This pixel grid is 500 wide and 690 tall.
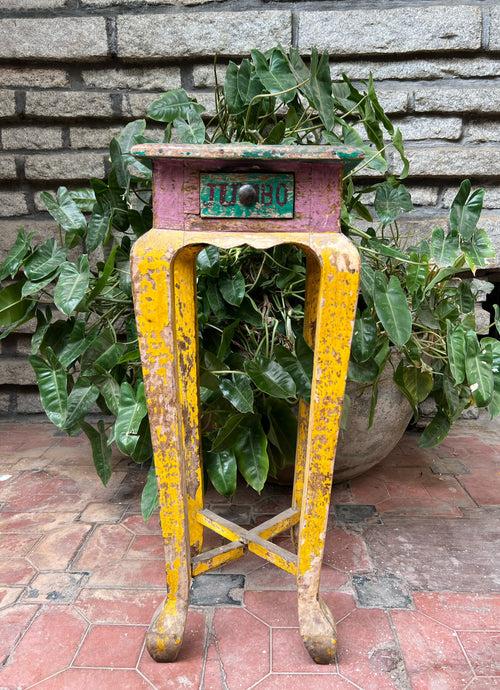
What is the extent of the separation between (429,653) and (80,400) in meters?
1.15

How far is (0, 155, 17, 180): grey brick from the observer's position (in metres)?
2.32

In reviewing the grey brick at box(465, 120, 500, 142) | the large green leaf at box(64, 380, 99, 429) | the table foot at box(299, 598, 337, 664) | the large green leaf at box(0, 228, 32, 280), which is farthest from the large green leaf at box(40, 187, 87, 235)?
the grey brick at box(465, 120, 500, 142)

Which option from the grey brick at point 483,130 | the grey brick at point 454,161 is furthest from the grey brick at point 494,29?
the grey brick at point 454,161

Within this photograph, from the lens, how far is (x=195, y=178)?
1003mm

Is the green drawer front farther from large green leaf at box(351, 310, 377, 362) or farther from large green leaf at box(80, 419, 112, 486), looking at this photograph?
large green leaf at box(80, 419, 112, 486)

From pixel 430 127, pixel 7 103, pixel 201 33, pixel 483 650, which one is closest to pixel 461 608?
pixel 483 650

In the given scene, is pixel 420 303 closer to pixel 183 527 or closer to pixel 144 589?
pixel 183 527

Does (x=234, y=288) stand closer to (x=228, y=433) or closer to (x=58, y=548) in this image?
(x=228, y=433)

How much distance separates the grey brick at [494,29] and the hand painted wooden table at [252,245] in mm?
1680

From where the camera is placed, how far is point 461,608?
1.30 metres

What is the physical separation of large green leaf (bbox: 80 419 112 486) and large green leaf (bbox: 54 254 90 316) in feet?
1.45

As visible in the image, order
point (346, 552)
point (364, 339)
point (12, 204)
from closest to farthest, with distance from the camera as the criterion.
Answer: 1. point (364, 339)
2. point (346, 552)
3. point (12, 204)

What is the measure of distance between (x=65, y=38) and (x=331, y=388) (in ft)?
6.66

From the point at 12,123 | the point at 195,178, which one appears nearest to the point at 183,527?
the point at 195,178
